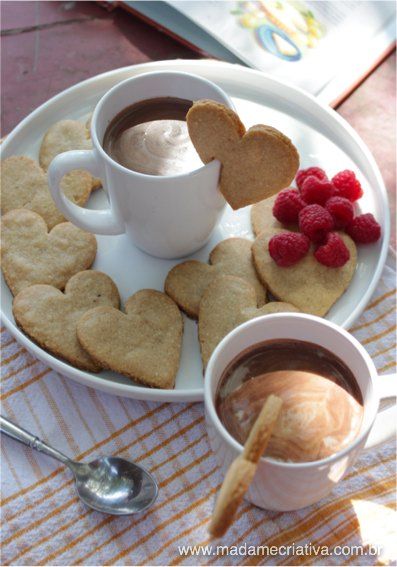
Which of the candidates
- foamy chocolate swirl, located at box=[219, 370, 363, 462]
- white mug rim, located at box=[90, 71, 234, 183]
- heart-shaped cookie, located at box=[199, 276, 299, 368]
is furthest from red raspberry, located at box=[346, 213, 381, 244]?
foamy chocolate swirl, located at box=[219, 370, 363, 462]

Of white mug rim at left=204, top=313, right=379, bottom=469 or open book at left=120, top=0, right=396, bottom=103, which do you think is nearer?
white mug rim at left=204, top=313, right=379, bottom=469

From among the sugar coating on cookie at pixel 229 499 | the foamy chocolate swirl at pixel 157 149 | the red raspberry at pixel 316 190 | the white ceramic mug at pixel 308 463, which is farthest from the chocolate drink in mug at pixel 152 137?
the sugar coating on cookie at pixel 229 499

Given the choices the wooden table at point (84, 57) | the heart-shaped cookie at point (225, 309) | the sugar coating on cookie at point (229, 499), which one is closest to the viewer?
the sugar coating on cookie at point (229, 499)

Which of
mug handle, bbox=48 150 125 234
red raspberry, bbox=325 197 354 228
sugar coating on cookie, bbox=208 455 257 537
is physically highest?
sugar coating on cookie, bbox=208 455 257 537

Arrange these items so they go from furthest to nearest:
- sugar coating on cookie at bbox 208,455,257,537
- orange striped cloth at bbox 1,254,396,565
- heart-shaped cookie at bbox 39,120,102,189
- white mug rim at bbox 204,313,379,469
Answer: heart-shaped cookie at bbox 39,120,102,189 < orange striped cloth at bbox 1,254,396,565 < white mug rim at bbox 204,313,379,469 < sugar coating on cookie at bbox 208,455,257,537

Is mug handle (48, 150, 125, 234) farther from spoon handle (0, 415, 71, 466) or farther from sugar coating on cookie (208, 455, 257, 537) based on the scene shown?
sugar coating on cookie (208, 455, 257, 537)

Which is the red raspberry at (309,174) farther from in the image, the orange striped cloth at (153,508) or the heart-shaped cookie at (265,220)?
the orange striped cloth at (153,508)

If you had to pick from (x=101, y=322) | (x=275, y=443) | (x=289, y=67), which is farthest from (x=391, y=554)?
(x=289, y=67)

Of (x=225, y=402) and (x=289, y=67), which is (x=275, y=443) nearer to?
(x=225, y=402)
